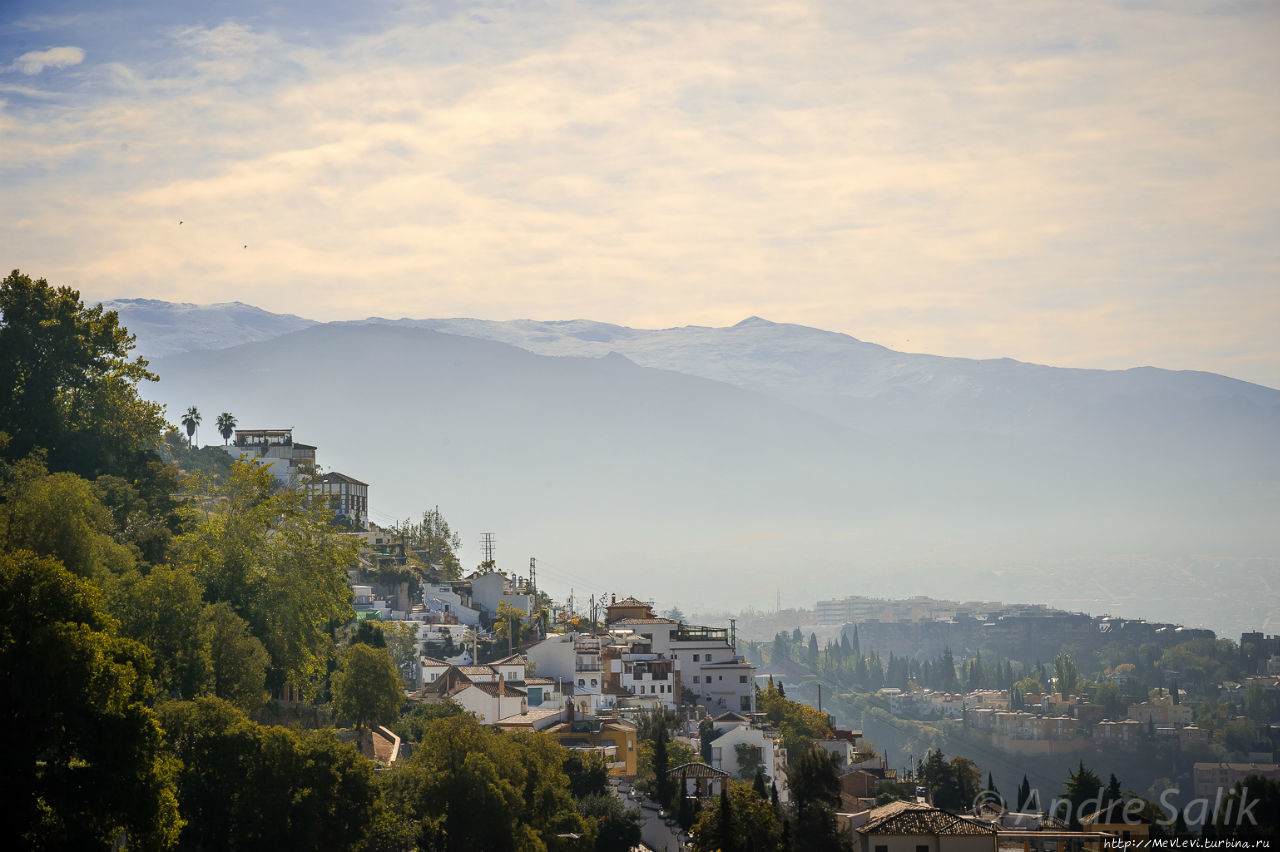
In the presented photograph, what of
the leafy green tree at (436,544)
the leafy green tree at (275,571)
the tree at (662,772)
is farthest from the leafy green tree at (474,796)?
the leafy green tree at (436,544)

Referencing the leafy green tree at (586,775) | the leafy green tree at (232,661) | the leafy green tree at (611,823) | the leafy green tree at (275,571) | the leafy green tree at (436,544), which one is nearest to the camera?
the leafy green tree at (232,661)

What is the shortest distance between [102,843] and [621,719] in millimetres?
40444

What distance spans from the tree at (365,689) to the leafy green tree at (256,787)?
1290cm

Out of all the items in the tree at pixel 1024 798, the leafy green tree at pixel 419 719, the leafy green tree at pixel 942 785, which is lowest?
the tree at pixel 1024 798

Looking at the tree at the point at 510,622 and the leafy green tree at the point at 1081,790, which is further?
the tree at the point at 510,622

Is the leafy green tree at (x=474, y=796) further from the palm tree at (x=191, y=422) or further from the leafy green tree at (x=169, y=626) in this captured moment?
the palm tree at (x=191, y=422)

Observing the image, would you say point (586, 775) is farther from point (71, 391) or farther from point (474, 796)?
point (71, 391)

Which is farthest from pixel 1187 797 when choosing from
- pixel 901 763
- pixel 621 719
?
pixel 621 719

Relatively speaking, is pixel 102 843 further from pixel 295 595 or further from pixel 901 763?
pixel 901 763

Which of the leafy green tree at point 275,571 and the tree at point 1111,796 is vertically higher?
the leafy green tree at point 275,571

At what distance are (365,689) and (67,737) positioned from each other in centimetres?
2222

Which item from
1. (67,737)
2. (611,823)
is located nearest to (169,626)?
(67,737)

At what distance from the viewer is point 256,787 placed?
3791 cm

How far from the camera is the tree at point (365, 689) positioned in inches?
2098
